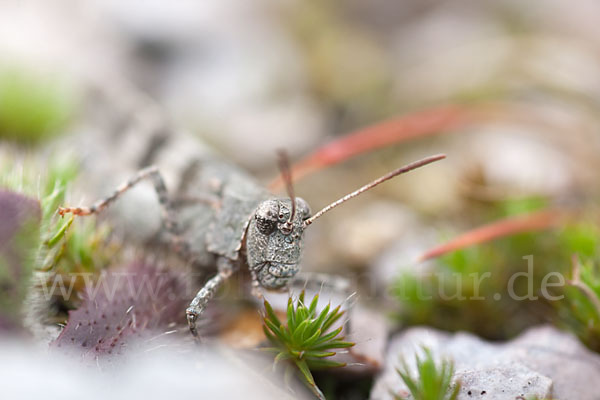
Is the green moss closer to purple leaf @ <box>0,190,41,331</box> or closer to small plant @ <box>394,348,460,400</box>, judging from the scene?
purple leaf @ <box>0,190,41,331</box>

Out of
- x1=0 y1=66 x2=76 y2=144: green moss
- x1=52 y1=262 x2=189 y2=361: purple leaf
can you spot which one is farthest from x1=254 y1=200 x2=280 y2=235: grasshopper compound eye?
x1=0 y1=66 x2=76 y2=144: green moss

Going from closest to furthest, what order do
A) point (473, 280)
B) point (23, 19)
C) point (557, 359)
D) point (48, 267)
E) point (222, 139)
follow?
1. point (48, 267)
2. point (557, 359)
3. point (473, 280)
4. point (222, 139)
5. point (23, 19)

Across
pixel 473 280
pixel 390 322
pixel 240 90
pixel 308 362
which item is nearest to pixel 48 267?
pixel 308 362

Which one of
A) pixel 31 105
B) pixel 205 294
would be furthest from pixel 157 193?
pixel 31 105

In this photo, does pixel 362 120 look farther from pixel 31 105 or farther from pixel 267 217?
pixel 267 217

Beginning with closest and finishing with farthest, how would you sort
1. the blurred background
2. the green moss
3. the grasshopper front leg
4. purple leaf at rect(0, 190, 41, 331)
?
→ purple leaf at rect(0, 190, 41, 331), the grasshopper front leg, the blurred background, the green moss

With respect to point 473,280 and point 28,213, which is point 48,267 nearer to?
point 28,213

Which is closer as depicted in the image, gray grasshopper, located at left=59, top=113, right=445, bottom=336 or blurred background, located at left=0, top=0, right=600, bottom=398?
gray grasshopper, located at left=59, top=113, right=445, bottom=336

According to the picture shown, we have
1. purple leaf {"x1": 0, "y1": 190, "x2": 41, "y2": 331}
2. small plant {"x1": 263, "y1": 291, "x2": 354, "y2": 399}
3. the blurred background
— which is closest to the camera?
purple leaf {"x1": 0, "y1": 190, "x2": 41, "y2": 331}
